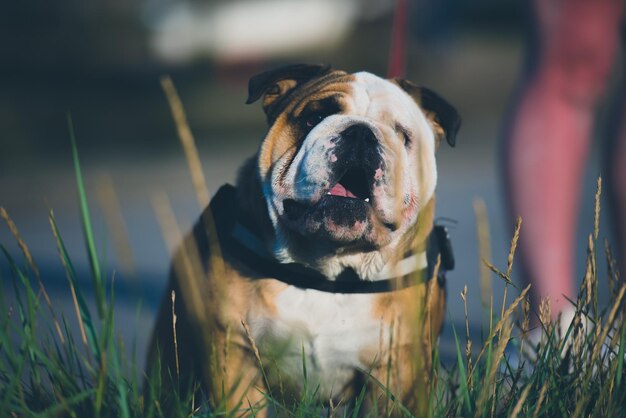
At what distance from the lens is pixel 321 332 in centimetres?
249

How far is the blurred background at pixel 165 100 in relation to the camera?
5672 millimetres

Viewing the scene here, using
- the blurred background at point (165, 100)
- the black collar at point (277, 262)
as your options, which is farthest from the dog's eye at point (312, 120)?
the blurred background at point (165, 100)

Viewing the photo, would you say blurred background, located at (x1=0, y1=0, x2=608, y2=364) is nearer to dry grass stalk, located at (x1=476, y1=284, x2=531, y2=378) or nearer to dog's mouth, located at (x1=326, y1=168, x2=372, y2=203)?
dog's mouth, located at (x1=326, y1=168, x2=372, y2=203)

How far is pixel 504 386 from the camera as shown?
223 cm

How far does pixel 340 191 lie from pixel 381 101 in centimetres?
28

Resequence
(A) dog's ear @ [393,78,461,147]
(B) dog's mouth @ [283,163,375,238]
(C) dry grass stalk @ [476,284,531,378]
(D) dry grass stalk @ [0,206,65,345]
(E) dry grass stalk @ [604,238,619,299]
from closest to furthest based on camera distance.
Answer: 1. (C) dry grass stalk @ [476,284,531,378]
2. (D) dry grass stalk @ [0,206,65,345]
3. (E) dry grass stalk @ [604,238,619,299]
4. (B) dog's mouth @ [283,163,375,238]
5. (A) dog's ear @ [393,78,461,147]

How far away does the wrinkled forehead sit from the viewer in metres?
2.52

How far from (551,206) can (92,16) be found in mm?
18623

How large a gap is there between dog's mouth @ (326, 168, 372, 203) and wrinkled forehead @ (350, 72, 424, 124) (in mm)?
178

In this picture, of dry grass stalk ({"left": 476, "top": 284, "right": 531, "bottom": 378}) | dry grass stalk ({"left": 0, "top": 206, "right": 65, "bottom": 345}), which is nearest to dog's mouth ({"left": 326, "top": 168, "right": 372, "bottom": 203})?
dry grass stalk ({"left": 476, "top": 284, "right": 531, "bottom": 378})

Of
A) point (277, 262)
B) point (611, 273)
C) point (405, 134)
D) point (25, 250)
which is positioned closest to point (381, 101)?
point (405, 134)

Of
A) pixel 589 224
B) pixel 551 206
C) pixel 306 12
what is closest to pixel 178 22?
pixel 306 12

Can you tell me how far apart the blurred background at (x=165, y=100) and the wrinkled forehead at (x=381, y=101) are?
0.77 metres

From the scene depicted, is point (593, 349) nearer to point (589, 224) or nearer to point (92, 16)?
point (589, 224)
